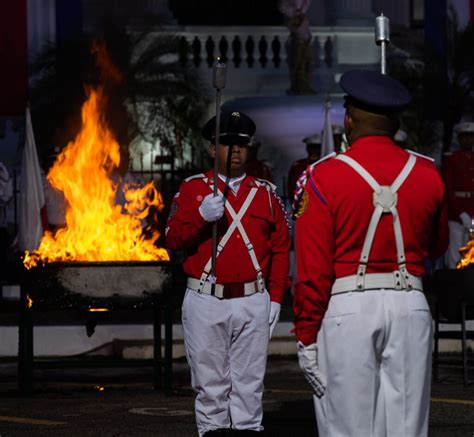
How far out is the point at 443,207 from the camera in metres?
6.82

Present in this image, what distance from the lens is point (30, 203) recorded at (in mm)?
17875

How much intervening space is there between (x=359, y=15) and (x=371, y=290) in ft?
86.6

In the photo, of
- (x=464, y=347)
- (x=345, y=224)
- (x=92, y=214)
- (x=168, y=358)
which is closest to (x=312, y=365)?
(x=345, y=224)

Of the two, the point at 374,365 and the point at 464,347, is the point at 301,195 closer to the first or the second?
the point at 374,365

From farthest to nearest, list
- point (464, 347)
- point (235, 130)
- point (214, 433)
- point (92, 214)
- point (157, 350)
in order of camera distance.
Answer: point (464, 347) < point (157, 350) < point (92, 214) < point (235, 130) < point (214, 433)

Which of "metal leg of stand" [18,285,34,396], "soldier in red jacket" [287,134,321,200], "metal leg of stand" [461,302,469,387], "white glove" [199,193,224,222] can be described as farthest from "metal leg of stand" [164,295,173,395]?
"soldier in red jacket" [287,134,321,200]

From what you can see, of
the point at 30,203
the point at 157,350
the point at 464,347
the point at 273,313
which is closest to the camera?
the point at 273,313

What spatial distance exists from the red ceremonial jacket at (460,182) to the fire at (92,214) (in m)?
6.89

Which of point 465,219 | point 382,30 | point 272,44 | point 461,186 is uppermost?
point 382,30

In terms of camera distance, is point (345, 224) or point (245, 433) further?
point (245, 433)

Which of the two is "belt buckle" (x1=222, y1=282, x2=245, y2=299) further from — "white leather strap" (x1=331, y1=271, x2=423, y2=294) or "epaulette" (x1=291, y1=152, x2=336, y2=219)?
"white leather strap" (x1=331, y1=271, x2=423, y2=294)

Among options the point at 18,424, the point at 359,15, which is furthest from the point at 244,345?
the point at 359,15

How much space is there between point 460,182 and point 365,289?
1288cm

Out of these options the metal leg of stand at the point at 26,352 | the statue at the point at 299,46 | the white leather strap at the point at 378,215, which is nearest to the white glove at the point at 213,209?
the white leather strap at the point at 378,215
